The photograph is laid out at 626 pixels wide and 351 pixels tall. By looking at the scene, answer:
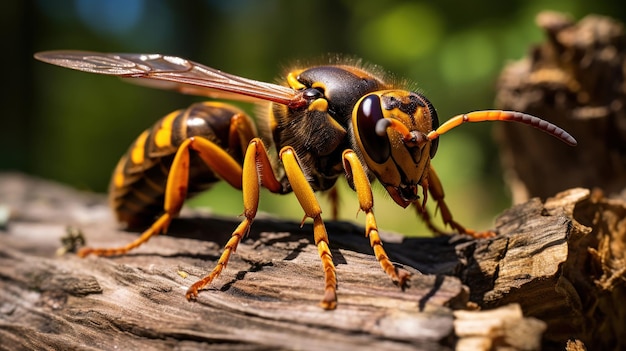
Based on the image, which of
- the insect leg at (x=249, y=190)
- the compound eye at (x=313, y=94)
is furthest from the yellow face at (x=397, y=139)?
the insect leg at (x=249, y=190)

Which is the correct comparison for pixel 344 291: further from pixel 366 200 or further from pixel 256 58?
pixel 256 58

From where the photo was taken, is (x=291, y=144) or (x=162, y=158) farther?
(x=162, y=158)

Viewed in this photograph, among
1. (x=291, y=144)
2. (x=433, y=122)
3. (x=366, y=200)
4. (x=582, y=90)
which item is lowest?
(x=366, y=200)

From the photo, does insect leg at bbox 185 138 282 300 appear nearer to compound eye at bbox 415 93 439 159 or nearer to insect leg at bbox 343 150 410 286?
insect leg at bbox 343 150 410 286

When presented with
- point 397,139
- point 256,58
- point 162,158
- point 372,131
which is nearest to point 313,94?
point 372,131

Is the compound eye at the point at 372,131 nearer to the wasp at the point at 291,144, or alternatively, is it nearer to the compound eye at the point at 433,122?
the wasp at the point at 291,144

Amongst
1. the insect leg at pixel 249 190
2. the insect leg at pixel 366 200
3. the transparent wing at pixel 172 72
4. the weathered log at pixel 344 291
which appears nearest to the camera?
the weathered log at pixel 344 291

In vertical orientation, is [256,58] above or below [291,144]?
above
